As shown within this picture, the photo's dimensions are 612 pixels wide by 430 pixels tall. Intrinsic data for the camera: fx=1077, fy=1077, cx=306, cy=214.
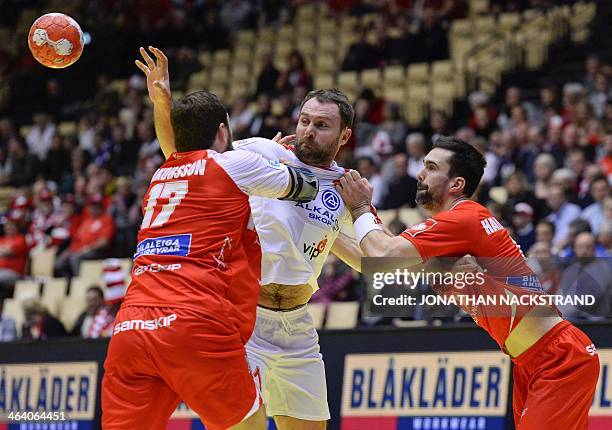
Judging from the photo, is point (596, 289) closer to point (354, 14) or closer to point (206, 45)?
point (354, 14)

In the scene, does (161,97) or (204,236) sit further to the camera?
(161,97)

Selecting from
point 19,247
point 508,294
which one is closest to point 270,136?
point 19,247

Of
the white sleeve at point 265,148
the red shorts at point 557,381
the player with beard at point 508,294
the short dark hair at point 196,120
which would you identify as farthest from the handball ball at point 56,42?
the red shorts at point 557,381

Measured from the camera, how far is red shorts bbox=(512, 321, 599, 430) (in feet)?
17.9

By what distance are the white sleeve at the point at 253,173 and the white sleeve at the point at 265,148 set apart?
0.88 metres

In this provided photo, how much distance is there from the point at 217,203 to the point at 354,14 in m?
15.5

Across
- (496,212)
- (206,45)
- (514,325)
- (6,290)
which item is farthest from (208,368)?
(206,45)

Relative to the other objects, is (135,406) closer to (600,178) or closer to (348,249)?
(348,249)

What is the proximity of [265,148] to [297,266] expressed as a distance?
731 mm

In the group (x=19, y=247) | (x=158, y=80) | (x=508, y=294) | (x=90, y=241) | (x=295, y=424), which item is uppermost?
(x=90, y=241)

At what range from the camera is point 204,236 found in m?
5.23

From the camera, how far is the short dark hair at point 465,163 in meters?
5.98

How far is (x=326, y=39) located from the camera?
65.6 feet

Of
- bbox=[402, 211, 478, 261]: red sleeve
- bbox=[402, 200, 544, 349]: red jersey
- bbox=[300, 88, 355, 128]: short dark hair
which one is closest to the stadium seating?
bbox=[300, 88, 355, 128]: short dark hair
